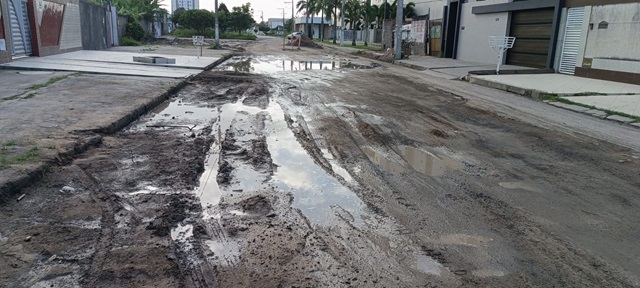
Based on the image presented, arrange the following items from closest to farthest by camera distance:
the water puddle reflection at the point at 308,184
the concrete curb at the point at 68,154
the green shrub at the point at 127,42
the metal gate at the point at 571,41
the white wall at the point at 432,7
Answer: the concrete curb at the point at 68,154, the water puddle reflection at the point at 308,184, the metal gate at the point at 571,41, the white wall at the point at 432,7, the green shrub at the point at 127,42

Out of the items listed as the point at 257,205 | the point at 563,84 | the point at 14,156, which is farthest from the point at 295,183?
the point at 563,84

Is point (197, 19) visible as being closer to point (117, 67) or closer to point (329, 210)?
point (117, 67)

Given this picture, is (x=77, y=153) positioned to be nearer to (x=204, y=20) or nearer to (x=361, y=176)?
(x=361, y=176)

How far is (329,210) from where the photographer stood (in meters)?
5.11

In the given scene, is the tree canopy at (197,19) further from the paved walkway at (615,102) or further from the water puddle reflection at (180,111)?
the paved walkway at (615,102)

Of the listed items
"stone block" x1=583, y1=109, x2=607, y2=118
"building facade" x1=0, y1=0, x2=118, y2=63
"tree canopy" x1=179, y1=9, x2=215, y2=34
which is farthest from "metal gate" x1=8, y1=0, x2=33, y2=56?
"tree canopy" x1=179, y1=9, x2=215, y2=34

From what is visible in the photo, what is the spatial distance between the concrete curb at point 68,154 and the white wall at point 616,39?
54.7 ft

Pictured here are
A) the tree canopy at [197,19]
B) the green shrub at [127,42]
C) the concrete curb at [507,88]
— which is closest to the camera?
the concrete curb at [507,88]

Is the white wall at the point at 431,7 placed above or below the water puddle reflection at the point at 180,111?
above

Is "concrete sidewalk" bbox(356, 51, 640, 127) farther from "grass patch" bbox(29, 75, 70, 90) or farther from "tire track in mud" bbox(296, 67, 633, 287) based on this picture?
"grass patch" bbox(29, 75, 70, 90)

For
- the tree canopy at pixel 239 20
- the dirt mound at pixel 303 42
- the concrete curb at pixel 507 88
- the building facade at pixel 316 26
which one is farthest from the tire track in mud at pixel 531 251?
the building facade at pixel 316 26

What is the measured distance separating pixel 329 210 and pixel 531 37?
2253cm

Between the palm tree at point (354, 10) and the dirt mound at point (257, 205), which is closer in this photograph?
the dirt mound at point (257, 205)

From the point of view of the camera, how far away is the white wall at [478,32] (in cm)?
2633
